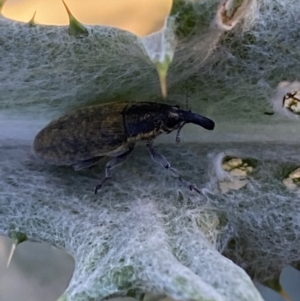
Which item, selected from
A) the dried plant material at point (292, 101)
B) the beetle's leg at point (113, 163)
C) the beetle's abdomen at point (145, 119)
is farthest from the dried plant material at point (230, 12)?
the beetle's leg at point (113, 163)

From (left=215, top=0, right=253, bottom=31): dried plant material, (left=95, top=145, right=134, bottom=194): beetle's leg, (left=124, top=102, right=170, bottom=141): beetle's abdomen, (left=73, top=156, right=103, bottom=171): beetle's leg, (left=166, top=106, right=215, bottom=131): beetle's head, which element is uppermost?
(left=215, top=0, right=253, bottom=31): dried plant material

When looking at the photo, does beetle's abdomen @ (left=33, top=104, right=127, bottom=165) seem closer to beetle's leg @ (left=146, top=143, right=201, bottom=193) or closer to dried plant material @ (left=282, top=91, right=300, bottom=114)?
beetle's leg @ (left=146, top=143, right=201, bottom=193)

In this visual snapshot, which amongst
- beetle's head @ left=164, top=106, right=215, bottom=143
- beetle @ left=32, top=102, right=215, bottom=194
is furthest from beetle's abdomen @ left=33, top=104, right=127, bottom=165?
beetle's head @ left=164, top=106, right=215, bottom=143

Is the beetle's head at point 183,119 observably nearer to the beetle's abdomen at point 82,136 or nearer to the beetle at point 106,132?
the beetle at point 106,132

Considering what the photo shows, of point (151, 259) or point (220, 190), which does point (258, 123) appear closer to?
point (220, 190)

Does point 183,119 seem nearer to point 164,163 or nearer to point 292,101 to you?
point 164,163

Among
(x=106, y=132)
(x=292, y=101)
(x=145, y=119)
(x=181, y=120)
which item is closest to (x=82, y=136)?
(x=106, y=132)

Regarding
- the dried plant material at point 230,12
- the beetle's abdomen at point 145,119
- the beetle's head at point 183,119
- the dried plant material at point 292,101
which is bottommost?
the beetle's abdomen at point 145,119

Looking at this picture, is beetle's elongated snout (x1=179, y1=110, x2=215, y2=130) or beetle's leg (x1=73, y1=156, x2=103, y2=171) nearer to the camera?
beetle's elongated snout (x1=179, y1=110, x2=215, y2=130)
